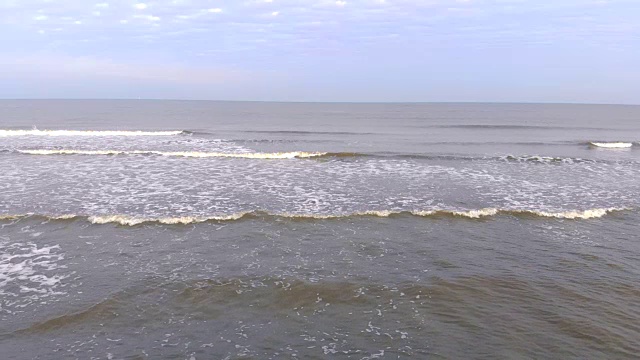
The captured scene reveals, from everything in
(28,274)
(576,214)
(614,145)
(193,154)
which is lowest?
(28,274)

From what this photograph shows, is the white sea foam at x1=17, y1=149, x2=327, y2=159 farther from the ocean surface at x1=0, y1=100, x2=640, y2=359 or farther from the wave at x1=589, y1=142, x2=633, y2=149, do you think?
the wave at x1=589, y1=142, x2=633, y2=149

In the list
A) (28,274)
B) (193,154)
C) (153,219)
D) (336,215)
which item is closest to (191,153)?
(193,154)

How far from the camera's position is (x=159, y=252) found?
12.5 metres

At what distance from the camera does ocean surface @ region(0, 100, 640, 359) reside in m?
8.27

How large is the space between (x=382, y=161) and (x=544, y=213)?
44.9 ft

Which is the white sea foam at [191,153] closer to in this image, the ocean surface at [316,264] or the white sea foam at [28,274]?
the ocean surface at [316,264]

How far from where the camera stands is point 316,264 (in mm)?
11828

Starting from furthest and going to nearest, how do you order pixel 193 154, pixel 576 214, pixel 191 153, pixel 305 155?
pixel 191 153 → pixel 305 155 → pixel 193 154 → pixel 576 214

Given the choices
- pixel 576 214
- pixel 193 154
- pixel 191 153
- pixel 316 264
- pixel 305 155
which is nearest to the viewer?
pixel 316 264

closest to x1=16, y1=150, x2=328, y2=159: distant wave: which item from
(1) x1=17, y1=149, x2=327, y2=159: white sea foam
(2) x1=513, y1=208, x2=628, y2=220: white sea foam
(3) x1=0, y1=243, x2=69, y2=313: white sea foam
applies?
(1) x1=17, y1=149, x2=327, y2=159: white sea foam

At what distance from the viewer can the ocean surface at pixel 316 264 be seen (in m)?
8.27

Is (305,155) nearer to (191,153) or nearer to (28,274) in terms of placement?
(191,153)

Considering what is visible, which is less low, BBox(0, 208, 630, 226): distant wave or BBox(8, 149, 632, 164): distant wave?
BBox(8, 149, 632, 164): distant wave

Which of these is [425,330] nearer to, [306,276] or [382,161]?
[306,276]
